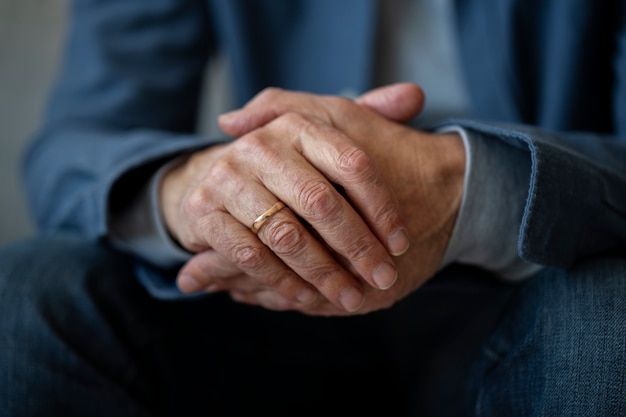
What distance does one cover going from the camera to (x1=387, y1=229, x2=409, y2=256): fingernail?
20.7 inches

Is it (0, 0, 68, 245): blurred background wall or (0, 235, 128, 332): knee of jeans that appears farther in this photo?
(0, 0, 68, 245): blurred background wall

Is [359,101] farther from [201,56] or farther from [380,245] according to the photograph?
[201,56]

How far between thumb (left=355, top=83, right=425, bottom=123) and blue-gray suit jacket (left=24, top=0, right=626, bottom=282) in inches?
2.8

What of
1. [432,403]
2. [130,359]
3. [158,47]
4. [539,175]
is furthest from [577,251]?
[158,47]

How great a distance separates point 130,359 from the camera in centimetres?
65

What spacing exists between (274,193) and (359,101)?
0.50 ft

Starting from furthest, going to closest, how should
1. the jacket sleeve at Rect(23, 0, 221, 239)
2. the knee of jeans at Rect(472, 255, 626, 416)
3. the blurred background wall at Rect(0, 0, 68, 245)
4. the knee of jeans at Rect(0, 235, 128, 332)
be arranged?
the blurred background wall at Rect(0, 0, 68, 245) → the jacket sleeve at Rect(23, 0, 221, 239) → the knee of jeans at Rect(0, 235, 128, 332) → the knee of jeans at Rect(472, 255, 626, 416)

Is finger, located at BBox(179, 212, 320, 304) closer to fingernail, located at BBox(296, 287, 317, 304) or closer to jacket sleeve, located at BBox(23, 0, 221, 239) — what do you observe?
fingernail, located at BBox(296, 287, 317, 304)

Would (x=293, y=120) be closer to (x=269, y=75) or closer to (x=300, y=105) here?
(x=300, y=105)

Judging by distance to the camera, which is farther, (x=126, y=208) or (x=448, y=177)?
(x=126, y=208)

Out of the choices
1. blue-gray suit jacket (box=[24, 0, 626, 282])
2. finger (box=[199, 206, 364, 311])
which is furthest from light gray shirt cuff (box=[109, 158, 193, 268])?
finger (box=[199, 206, 364, 311])

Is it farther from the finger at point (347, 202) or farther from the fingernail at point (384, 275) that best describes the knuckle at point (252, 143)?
the fingernail at point (384, 275)

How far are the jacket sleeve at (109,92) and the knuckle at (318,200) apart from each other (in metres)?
0.26

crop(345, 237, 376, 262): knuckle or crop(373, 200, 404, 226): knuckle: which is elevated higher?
crop(373, 200, 404, 226): knuckle
